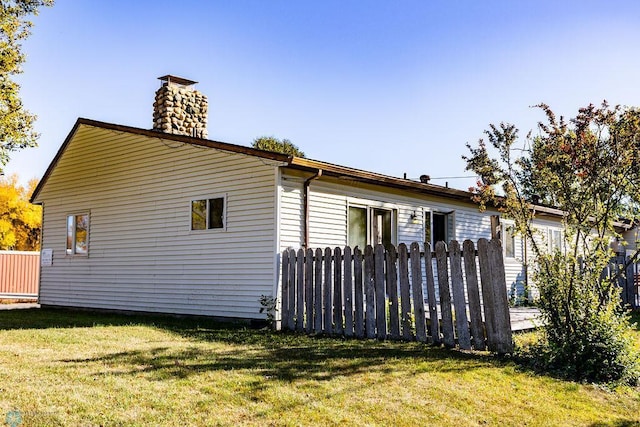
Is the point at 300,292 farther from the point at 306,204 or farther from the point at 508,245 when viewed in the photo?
the point at 508,245

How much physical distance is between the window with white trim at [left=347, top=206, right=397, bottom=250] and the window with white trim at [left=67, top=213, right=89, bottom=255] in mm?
7179

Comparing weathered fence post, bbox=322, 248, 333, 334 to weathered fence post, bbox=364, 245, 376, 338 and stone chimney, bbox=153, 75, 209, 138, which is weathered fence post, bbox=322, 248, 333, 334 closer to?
weathered fence post, bbox=364, 245, 376, 338

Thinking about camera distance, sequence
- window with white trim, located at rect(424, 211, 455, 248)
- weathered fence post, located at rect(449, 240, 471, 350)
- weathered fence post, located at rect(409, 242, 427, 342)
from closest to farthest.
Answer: weathered fence post, located at rect(449, 240, 471, 350) → weathered fence post, located at rect(409, 242, 427, 342) → window with white trim, located at rect(424, 211, 455, 248)

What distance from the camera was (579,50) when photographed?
11562 mm

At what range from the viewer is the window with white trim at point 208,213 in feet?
38.7

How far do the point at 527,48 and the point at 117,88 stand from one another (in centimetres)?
1098

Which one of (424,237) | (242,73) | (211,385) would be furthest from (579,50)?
(211,385)

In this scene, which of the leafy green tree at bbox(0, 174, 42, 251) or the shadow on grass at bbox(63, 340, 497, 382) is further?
the leafy green tree at bbox(0, 174, 42, 251)

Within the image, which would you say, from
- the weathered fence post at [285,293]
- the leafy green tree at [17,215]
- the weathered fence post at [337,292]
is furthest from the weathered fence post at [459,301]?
the leafy green tree at [17,215]

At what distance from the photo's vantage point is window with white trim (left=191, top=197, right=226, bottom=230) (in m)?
11.8

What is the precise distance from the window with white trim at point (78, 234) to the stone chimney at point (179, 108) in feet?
10.3

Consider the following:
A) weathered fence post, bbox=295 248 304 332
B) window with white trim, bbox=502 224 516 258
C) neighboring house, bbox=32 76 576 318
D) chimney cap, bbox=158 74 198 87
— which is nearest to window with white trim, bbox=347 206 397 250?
neighboring house, bbox=32 76 576 318

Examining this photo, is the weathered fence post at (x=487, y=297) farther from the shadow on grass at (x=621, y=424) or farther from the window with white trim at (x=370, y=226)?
the window with white trim at (x=370, y=226)

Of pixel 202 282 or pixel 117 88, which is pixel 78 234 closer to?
pixel 117 88
